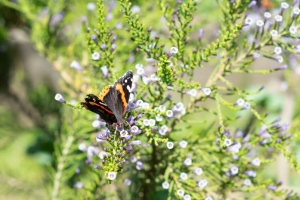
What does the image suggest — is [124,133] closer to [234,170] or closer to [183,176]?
[183,176]

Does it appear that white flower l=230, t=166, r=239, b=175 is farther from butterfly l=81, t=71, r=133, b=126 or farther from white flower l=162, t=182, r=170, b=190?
butterfly l=81, t=71, r=133, b=126

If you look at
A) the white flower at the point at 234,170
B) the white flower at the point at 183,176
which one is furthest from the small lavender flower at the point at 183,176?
the white flower at the point at 234,170

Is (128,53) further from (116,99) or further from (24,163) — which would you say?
(24,163)

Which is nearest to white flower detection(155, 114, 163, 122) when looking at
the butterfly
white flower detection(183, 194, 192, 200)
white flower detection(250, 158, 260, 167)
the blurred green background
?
the butterfly

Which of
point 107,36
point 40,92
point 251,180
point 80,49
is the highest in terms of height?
point 40,92

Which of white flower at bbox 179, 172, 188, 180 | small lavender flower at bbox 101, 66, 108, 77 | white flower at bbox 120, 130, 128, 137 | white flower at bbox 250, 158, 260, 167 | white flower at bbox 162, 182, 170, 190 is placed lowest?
white flower at bbox 162, 182, 170, 190

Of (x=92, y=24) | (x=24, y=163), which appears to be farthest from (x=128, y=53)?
(x=24, y=163)
